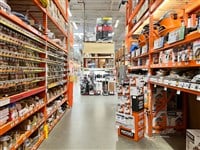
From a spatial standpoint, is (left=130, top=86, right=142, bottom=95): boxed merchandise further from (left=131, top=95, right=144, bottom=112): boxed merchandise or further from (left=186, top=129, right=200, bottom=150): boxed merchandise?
(left=186, top=129, right=200, bottom=150): boxed merchandise

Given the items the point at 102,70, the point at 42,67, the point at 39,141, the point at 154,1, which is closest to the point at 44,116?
the point at 39,141

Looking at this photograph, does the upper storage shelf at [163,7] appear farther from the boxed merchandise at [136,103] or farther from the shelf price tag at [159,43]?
the boxed merchandise at [136,103]

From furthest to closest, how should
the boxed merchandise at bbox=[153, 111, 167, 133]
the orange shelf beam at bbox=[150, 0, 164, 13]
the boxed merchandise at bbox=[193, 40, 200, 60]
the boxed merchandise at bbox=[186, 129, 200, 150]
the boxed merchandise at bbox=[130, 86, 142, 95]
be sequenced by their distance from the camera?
the boxed merchandise at bbox=[130, 86, 142, 95]
the boxed merchandise at bbox=[153, 111, 167, 133]
the orange shelf beam at bbox=[150, 0, 164, 13]
the boxed merchandise at bbox=[186, 129, 200, 150]
the boxed merchandise at bbox=[193, 40, 200, 60]

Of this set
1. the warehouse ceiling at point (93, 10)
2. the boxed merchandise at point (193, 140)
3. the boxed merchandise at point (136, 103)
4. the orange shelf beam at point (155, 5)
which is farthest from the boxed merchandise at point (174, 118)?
the warehouse ceiling at point (93, 10)

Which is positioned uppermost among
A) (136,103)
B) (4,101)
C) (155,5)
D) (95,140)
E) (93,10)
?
(93,10)

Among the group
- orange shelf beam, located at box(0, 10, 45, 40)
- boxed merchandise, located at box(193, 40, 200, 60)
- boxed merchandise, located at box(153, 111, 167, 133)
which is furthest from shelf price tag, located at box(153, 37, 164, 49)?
orange shelf beam, located at box(0, 10, 45, 40)

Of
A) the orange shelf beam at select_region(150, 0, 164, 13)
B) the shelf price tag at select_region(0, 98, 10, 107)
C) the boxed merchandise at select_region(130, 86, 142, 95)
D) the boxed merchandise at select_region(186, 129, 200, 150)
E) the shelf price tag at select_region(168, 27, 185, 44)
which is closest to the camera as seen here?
the shelf price tag at select_region(0, 98, 10, 107)

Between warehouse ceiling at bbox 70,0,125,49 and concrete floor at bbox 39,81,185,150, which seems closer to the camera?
concrete floor at bbox 39,81,185,150

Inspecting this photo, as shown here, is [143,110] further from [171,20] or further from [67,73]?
[67,73]

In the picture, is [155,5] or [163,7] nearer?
[155,5]

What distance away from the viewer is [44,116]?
15.1 feet

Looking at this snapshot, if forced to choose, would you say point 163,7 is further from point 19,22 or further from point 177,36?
point 19,22

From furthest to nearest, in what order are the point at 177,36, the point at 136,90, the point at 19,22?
the point at 136,90 < the point at 177,36 < the point at 19,22

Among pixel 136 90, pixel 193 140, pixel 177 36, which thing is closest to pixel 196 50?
pixel 177 36
